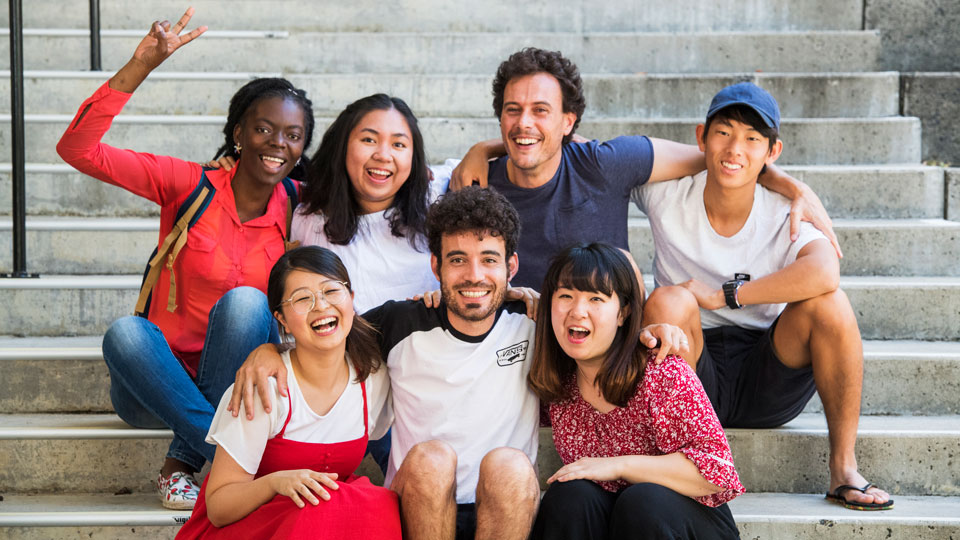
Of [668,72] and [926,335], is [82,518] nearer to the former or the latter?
[926,335]

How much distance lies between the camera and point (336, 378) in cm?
224

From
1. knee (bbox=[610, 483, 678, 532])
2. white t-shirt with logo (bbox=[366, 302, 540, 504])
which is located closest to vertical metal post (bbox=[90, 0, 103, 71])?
white t-shirt with logo (bbox=[366, 302, 540, 504])

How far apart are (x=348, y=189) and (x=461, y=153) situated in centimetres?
116

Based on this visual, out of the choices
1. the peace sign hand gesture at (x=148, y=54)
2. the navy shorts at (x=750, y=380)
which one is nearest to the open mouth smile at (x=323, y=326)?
the peace sign hand gesture at (x=148, y=54)

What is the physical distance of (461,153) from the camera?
152 inches

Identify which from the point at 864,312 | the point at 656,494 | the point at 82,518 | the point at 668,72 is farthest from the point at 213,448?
the point at 668,72

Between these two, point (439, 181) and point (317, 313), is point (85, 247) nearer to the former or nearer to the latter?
point (439, 181)

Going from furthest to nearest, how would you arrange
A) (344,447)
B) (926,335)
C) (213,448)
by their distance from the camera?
1. (926,335)
2. (213,448)
3. (344,447)

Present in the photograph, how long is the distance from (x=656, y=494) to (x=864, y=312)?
1.45 meters

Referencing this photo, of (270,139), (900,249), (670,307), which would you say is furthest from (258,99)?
(900,249)

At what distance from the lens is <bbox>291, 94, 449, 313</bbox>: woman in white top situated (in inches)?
105

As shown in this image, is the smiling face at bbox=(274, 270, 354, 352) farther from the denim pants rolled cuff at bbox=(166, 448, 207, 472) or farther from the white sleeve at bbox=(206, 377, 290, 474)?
the denim pants rolled cuff at bbox=(166, 448, 207, 472)

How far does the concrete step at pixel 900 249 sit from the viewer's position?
130 inches

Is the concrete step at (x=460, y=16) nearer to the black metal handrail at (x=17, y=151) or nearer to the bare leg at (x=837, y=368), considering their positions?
the black metal handrail at (x=17, y=151)
